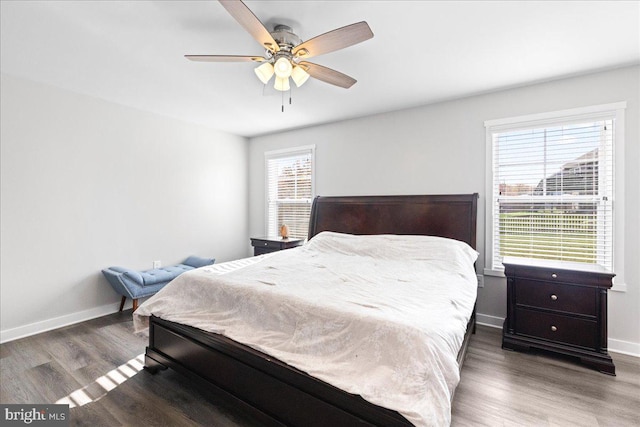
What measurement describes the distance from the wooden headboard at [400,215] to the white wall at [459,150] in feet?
0.55

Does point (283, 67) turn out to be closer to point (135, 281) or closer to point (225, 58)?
point (225, 58)

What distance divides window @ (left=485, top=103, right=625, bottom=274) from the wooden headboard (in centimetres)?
30

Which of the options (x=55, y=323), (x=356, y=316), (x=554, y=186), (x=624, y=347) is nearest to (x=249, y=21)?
(x=356, y=316)

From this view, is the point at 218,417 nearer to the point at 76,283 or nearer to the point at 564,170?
the point at 76,283

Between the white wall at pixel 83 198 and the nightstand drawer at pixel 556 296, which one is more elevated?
the white wall at pixel 83 198

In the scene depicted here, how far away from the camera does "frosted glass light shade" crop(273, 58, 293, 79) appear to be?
6.81ft

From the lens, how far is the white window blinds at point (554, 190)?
2.75 m

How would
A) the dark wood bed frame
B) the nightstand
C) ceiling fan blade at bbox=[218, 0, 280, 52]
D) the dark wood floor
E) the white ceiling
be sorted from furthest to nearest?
1. the nightstand
2. the white ceiling
3. the dark wood floor
4. ceiling fan blade at bbox=[218, 0, 280, 52]
5. the dark wood bed frame

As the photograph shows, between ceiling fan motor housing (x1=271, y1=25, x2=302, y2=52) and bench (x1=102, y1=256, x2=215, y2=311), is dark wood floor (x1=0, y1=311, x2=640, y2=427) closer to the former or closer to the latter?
bench (x1=102, y1=256, x2=215, y2=311)

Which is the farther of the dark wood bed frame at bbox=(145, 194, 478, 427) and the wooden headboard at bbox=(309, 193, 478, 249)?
the wooden headboard at bbox=(309, 193, 478, 249)

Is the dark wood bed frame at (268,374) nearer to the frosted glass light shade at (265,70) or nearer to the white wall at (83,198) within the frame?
the white wall at (83,198)

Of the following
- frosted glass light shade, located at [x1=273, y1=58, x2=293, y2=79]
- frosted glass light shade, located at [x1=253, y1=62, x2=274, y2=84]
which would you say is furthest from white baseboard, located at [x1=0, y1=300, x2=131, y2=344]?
frosted glass light shade, located at [x1=273, y1=58, x2=293, y2=79]

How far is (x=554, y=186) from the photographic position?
296cm

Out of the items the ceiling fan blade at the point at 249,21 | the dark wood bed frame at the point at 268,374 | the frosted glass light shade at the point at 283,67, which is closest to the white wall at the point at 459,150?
the dark wood bed frame at the point at 268,374
